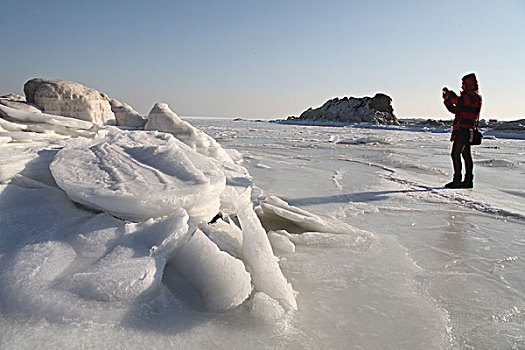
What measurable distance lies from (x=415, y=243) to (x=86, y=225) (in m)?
1.94

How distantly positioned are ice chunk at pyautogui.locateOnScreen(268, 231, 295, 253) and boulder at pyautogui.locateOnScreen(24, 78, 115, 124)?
4.62m

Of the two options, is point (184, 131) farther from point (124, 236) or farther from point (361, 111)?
point (361, 111)

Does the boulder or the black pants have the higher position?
the boulder

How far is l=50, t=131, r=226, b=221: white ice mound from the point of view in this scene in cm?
161

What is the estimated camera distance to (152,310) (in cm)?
121

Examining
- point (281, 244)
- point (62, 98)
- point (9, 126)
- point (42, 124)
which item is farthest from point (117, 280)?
point (62, 98)

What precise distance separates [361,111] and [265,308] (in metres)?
44.9

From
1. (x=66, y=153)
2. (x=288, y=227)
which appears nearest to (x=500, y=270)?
(x=288, y=227)

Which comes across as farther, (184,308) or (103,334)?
(184,308)

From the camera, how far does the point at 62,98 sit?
17.3 feet

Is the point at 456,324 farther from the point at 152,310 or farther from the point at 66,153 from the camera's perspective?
the point at 66,153

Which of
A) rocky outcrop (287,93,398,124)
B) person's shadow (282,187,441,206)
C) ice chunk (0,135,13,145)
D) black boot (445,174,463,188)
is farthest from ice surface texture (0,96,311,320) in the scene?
rocky outcrop (287,93,398,124)

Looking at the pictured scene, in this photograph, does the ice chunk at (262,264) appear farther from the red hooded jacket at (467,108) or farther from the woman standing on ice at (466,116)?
the red hooded jacket at (467,108)

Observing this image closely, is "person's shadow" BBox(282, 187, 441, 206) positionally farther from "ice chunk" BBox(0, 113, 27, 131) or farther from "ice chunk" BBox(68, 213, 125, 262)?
"ice chunk" BBox(0, 113, 27, 131)
